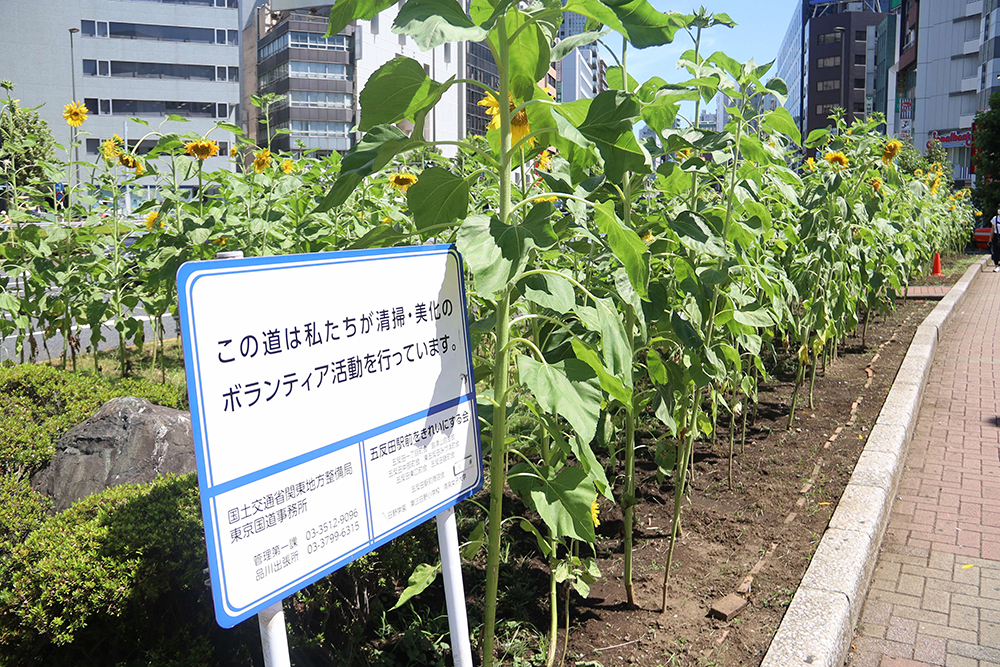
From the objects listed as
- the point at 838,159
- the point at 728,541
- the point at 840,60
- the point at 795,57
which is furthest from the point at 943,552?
the point at 795,57

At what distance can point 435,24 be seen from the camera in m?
1.40

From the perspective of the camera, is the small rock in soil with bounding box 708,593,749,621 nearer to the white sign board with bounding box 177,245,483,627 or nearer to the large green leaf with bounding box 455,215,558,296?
the white sign board with bounding box 177,245,483,627

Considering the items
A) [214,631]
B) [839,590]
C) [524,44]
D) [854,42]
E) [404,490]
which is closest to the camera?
[404,490]

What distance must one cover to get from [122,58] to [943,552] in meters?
64.6

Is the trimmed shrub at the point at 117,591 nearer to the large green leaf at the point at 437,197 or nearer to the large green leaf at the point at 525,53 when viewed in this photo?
the large green leaf at the point at 437,197

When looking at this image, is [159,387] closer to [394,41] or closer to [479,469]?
[479,469]

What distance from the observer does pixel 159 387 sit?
3.81 metres

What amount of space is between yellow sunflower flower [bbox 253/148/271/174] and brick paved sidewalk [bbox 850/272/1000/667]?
165 inches

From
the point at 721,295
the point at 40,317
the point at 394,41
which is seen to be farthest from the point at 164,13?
the point at 721,295

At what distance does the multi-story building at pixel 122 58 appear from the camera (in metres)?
54.8

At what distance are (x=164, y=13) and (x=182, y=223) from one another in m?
62.9

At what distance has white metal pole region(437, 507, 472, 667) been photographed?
1.75 m

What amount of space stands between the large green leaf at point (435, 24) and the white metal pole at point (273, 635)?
103cm

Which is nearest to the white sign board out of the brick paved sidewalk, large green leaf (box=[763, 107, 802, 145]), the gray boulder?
large green leaf (box=[763, 107, 802, 145])
